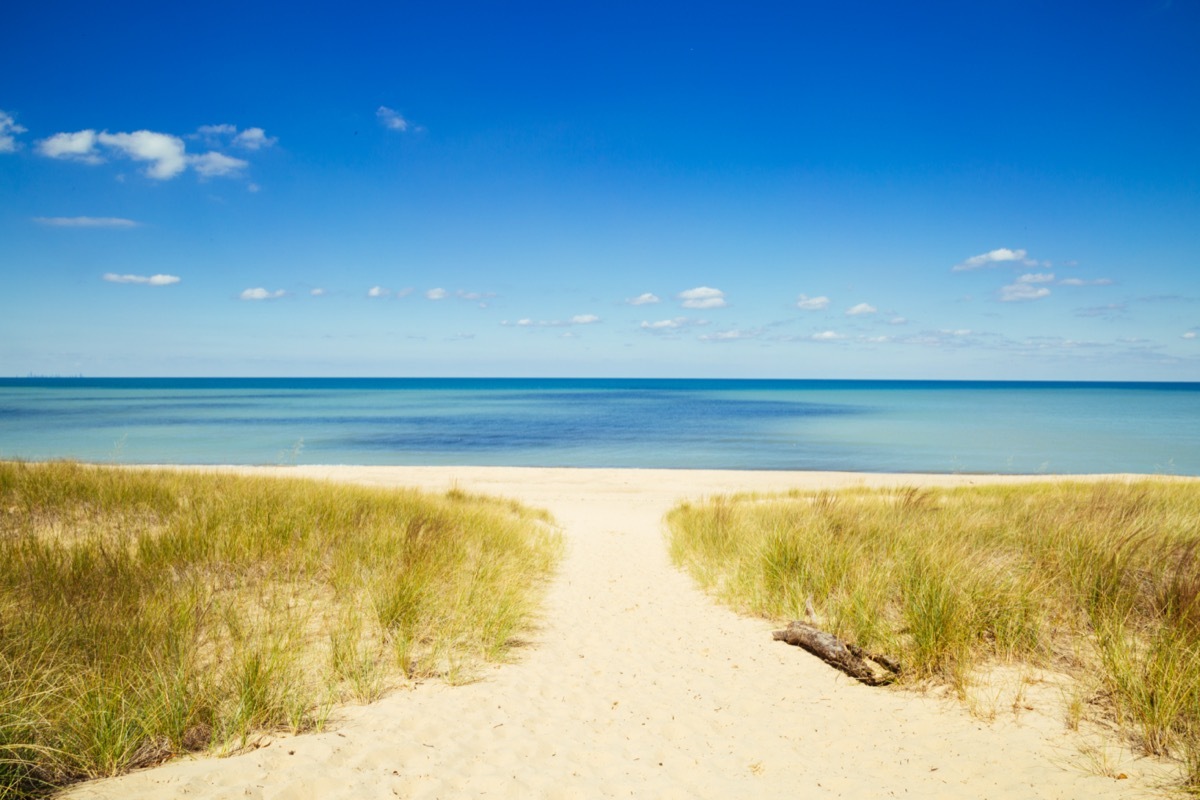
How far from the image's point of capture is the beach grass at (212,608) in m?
3.75

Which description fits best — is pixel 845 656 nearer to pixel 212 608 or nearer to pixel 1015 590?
pixel 1015 590

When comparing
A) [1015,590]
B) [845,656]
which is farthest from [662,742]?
[1015,590]

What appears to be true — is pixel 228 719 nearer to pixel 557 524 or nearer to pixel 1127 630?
pixel 1127 630

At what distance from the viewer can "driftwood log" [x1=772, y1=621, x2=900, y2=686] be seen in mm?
5449

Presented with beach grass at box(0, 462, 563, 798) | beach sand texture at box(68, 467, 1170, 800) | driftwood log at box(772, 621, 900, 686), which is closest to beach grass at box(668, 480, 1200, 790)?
driftwood log at box(772, 621, 900, 686)

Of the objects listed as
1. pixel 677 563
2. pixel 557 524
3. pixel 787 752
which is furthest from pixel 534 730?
pixel 557 524

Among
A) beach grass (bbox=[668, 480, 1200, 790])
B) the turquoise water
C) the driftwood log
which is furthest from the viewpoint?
the turquoise water

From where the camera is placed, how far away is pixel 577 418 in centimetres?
6525

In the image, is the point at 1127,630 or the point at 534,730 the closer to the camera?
the point at 534,730

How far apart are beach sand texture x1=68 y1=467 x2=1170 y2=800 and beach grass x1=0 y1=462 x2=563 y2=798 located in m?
0.31

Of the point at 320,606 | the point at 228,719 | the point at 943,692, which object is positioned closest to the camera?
the point at 228,719

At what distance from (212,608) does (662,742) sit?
14.0 feet

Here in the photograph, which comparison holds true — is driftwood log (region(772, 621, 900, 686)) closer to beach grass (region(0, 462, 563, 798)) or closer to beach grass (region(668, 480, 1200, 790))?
beach grass (region(668, 480, 1200, 790))

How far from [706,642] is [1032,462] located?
102ft
